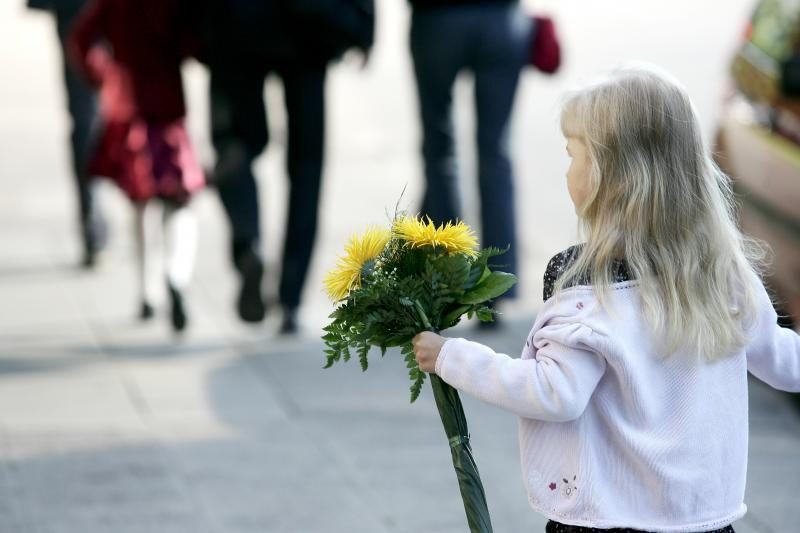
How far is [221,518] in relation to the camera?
411 centimetres

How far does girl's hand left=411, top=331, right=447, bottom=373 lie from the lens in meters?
2.49

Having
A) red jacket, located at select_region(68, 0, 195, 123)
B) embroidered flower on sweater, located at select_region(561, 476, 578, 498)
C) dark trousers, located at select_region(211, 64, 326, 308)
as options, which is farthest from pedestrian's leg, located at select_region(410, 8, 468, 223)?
embroidered flower on sweater, located at select_region(561, 476, 578, 498)

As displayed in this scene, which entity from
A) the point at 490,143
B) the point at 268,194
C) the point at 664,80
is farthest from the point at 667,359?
the point at 268,194

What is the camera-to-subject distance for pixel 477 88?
5.81 metres

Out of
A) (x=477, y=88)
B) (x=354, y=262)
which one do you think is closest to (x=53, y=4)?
(x=477, y=88)

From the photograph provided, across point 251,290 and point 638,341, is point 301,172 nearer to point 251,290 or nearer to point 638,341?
point 251,290

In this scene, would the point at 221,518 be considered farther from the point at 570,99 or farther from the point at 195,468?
the point at 570,99

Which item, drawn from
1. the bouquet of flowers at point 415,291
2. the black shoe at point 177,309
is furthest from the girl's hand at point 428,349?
the black shoe at point 177,309

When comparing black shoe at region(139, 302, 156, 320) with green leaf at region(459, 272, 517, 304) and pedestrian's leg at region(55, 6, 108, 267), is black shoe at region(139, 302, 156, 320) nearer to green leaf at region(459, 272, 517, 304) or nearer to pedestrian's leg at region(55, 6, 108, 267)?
pedestrian's leg at region(55, 6, 108, 267)

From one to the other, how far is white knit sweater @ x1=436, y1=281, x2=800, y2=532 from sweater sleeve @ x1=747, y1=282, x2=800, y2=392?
0.06m

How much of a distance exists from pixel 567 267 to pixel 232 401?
297 centimetres

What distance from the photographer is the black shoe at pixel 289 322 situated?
19.8 feet

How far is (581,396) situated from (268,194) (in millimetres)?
6510

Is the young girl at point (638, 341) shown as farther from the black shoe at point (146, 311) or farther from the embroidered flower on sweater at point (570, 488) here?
the black shoe at point (146, 311)
